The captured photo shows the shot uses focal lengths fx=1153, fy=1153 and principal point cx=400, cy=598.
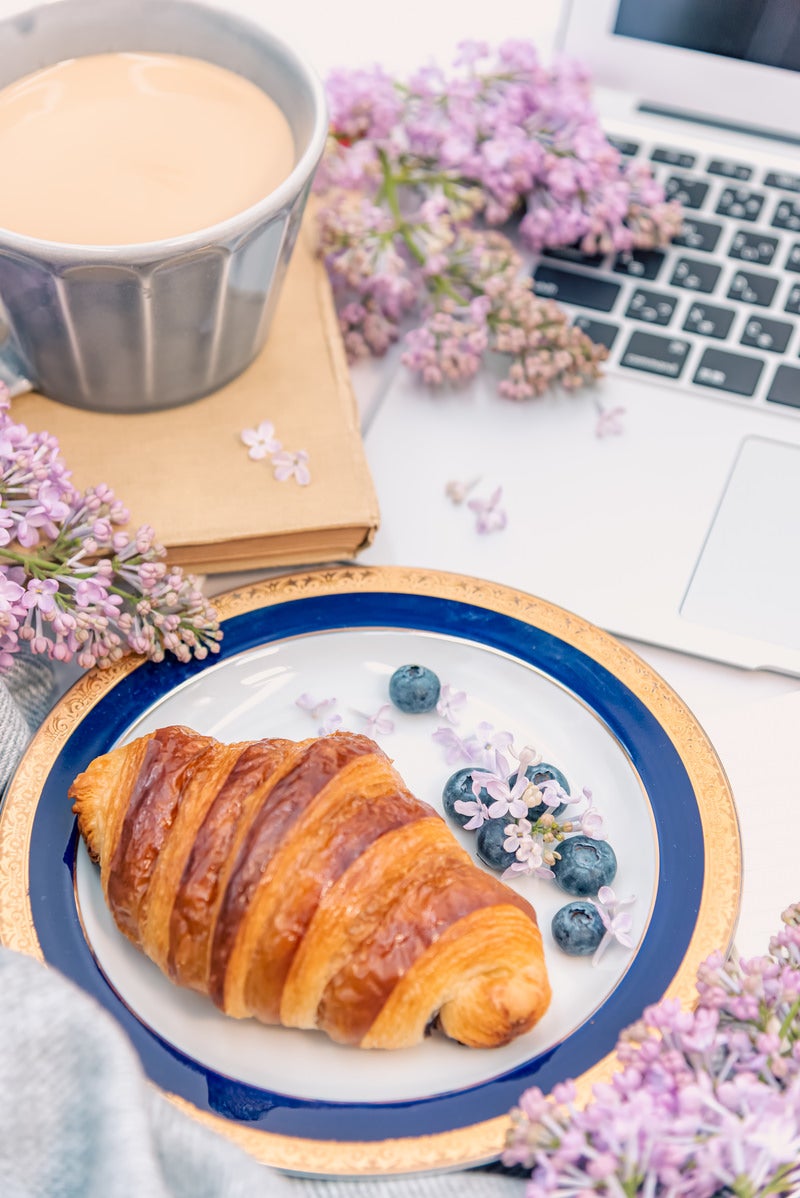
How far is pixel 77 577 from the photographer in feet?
2.79

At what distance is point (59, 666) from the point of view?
38.4 inches

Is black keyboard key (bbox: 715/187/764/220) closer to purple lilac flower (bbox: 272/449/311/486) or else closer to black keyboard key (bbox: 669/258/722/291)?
black keyboard key (bbox: 669/258/722/291)

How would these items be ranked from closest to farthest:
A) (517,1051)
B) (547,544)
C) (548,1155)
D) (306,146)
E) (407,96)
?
(548,1155)
(517,1051)
(306,146)
(547,544)
(407,96)

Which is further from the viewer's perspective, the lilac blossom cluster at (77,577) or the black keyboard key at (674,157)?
the black keyboard key at (674,157)

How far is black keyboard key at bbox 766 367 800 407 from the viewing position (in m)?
1.12

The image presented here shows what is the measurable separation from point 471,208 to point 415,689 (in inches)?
21.0

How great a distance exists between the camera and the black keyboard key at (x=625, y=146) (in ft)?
4.19

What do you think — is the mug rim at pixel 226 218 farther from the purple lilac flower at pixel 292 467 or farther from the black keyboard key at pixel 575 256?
the black keyboard key at pixel 575 256

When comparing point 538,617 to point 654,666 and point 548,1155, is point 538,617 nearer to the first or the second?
point 654,666

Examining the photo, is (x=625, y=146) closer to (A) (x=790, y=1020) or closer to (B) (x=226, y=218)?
(B) (x=226, y=218)

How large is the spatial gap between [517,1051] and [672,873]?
0.55 ft

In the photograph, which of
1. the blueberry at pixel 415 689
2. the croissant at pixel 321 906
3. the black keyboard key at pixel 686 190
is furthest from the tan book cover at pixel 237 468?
the black keyboard key at pixel 686 190

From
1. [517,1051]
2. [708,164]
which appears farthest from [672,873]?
[708,164]

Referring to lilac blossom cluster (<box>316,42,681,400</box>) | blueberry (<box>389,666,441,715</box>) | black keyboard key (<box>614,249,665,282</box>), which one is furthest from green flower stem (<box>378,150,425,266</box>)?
blueberry (<box>389,666,441,715</box>)
